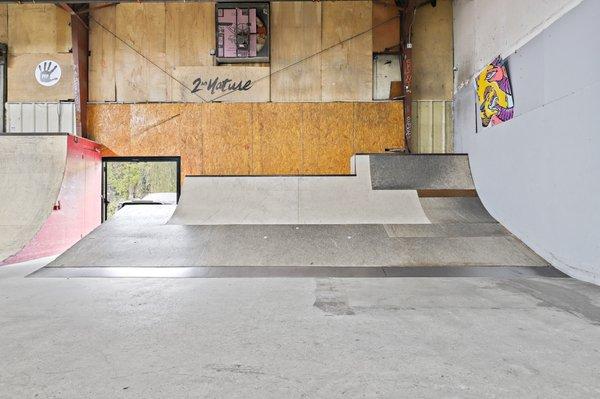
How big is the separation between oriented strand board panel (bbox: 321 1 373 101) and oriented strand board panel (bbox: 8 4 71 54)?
554cm

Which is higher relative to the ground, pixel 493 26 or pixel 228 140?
pixel 493 26

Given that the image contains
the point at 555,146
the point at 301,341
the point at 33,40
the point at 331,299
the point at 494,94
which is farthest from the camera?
the point at 33,40

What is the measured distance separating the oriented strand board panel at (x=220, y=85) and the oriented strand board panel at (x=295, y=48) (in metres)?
0.30

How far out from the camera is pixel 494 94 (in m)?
5.02

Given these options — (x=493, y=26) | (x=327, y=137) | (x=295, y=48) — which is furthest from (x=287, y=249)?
(x=295, y=48)

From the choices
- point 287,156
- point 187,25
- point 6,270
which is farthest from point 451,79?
point 6,270

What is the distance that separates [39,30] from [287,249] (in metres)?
7.61

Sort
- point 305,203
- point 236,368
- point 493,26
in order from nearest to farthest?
point 236,368, point 305,203, point 493,26

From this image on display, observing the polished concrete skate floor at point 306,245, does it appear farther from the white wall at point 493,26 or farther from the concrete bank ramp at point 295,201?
the white wall at point 493,26

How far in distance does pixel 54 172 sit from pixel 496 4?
23.4 feet

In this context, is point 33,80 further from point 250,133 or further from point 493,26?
point 493,26

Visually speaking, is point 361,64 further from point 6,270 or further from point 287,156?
point 6,270

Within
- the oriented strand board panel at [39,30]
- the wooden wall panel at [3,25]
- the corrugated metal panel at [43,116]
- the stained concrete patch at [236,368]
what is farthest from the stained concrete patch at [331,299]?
the wooden wall panel at [3,25]

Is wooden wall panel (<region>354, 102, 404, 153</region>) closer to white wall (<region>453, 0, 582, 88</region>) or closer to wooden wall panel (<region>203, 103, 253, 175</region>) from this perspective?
white wall (<region>453, 0, 582, 88</region>)
